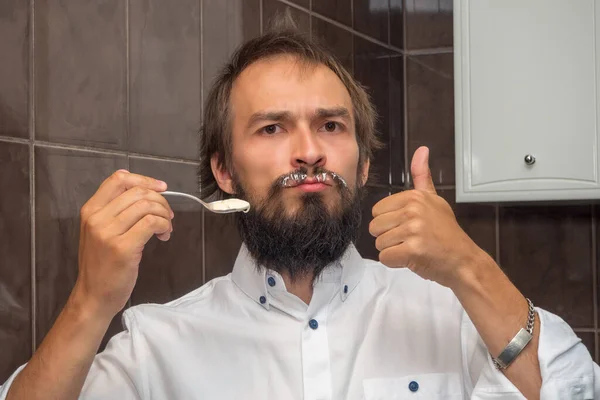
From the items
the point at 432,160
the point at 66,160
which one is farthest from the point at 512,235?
the point at 66,160

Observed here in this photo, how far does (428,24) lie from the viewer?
2820 mm

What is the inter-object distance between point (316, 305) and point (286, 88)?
39cm

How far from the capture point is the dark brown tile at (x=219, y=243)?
5.90 feet

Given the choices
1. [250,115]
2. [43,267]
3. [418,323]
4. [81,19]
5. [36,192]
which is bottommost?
[418,323]

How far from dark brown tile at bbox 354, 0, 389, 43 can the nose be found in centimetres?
121

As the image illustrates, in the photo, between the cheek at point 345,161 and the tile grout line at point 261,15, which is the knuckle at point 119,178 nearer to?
the cheek at point 345,161

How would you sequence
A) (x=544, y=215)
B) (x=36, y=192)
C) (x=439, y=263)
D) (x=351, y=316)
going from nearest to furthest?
(x=439, y=263) < (x=36, y=192) < (x=351, y=316) < (x=544, y=215)

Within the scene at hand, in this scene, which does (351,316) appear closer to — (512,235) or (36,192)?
(36,192)

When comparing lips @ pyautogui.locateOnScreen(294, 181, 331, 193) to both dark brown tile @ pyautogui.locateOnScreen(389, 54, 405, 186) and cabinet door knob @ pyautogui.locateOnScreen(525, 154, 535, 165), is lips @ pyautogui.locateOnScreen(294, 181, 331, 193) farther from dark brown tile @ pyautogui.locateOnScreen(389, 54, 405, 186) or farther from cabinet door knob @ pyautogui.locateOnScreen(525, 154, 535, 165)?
dark brown tile @ pyautogui.locateOnScreen(389, 54, 405, 186)

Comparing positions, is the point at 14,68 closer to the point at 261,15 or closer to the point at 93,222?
the point at 93,222

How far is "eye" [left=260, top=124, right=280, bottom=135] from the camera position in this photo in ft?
4.67

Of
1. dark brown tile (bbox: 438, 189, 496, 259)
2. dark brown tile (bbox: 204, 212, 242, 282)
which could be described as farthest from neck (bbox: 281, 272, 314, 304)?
dark brown tile (bbox: 438, 189, 496, 259)

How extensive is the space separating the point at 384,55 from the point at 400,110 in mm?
226

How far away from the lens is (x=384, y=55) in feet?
8.83
